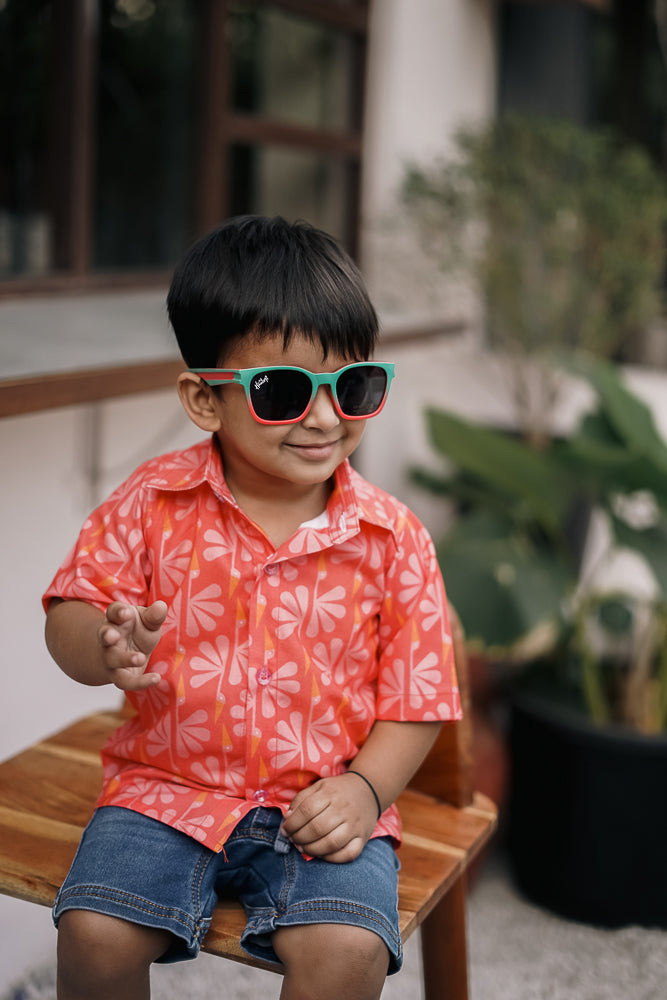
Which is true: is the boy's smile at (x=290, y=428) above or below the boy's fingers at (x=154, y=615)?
above

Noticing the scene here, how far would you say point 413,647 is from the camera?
119 cm

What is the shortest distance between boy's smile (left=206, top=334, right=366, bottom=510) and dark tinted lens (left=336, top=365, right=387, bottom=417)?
15 millimetres

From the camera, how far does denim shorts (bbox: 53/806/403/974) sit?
104 cm

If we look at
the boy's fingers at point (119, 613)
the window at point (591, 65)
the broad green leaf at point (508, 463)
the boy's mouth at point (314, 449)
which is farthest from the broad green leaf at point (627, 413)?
the window at point (591, 65)

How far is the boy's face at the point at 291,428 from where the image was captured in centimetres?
110

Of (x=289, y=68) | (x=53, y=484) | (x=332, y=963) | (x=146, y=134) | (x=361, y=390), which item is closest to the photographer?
(x=332, y=963)

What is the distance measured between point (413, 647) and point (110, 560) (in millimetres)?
360

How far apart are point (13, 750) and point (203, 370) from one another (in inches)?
41.3

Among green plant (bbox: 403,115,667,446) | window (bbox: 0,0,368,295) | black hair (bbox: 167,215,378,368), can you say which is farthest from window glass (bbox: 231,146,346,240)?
black hair (bbox: 167,215,378,368)

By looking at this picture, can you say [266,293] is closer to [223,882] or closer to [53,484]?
[223,882]

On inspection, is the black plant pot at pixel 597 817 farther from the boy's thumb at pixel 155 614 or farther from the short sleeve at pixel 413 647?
the boy's thumb at pixel 155 614

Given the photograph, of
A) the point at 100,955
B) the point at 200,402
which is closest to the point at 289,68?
the point at 200,402

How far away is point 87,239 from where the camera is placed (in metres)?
2.15

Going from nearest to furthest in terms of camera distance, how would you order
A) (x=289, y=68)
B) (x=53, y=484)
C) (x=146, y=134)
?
(x=53, y=484), (x=146, y=134), (x=289, y=68)
